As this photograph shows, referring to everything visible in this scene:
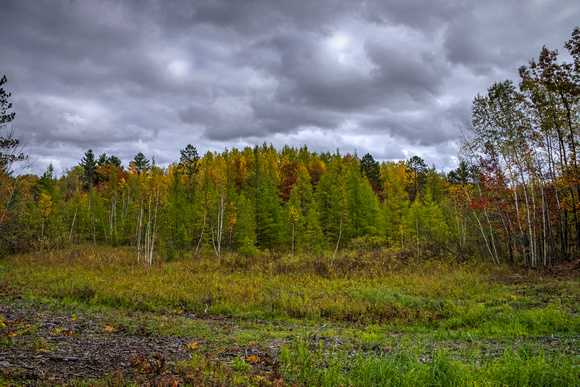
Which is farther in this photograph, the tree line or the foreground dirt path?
the tree line

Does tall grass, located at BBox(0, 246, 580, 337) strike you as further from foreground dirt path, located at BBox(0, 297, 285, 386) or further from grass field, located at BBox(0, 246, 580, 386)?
foreground dirt path, located at BBox(0, 297, 285, 386)

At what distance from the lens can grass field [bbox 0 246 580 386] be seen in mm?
4438

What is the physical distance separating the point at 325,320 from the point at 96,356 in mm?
6491

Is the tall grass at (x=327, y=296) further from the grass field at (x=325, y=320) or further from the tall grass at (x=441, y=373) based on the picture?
the tall grass at (x=441, y=373)

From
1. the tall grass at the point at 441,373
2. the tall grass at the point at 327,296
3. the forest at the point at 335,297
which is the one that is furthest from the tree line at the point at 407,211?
the tall grass at the point at 441,373

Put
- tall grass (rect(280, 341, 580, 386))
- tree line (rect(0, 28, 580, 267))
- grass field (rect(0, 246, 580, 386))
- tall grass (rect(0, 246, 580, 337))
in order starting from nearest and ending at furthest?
tall grass (rect(280, 341, 580, 386))
grass field (rect(0, 246, 580, 386))
tall grass (rect(0, 246, 580, 337))
tree line (rect(0, 28, 580, 267))

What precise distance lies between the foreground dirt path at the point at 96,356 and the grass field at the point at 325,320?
5 cm

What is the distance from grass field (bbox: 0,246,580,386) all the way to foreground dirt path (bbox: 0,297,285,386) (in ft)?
0.18

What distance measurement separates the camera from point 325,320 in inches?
378

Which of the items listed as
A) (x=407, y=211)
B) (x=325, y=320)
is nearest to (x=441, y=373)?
(x=325, y=320)

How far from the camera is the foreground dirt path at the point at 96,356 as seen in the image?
4.09 meters

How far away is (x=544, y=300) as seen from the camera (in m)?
9.85

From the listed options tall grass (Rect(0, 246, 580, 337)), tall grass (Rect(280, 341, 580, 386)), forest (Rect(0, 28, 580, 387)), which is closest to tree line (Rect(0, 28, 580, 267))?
forest (Rect(0, 28, 580, 387))

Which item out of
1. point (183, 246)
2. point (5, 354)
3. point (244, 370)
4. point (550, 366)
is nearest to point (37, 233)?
point (183, 246)
